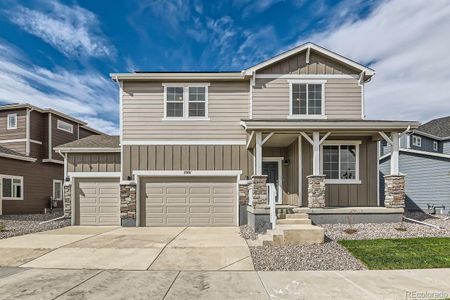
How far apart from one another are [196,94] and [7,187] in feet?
38.8

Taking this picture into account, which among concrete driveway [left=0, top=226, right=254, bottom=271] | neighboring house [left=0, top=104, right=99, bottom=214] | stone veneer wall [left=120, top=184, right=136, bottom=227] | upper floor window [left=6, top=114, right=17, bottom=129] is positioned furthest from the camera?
upper floor window [left=6, top=114, right=17, bottom=129]

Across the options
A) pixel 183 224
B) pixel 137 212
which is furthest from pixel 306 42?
pixel 137 212

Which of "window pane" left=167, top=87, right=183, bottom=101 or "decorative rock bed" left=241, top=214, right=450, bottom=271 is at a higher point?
"window pane" left=167, top=87, right=183, bottom=101

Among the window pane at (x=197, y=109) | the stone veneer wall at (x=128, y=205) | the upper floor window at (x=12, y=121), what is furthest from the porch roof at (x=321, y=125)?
the upper floor window at (x=12, y=121)

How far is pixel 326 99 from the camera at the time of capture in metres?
12.5

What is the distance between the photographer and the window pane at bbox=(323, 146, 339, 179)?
11.5m

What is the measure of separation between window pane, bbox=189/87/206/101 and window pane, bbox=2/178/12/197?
1147cm

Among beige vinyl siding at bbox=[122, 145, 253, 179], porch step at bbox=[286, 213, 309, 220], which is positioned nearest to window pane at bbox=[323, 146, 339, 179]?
porch step at bbox=[286, 213, 309, 220]

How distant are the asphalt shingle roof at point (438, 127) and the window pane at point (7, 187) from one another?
3164 centimetres

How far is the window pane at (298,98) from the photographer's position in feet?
41.1

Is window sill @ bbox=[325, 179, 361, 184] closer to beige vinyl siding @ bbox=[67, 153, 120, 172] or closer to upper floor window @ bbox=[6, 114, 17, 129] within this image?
beige vinyl siding @ bbox=[67, 153, 120, 172]

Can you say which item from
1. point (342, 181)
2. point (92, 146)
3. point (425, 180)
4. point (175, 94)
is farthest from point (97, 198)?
point (425, 180)

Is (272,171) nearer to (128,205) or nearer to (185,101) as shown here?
(185,101)

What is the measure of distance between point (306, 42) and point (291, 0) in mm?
1724
